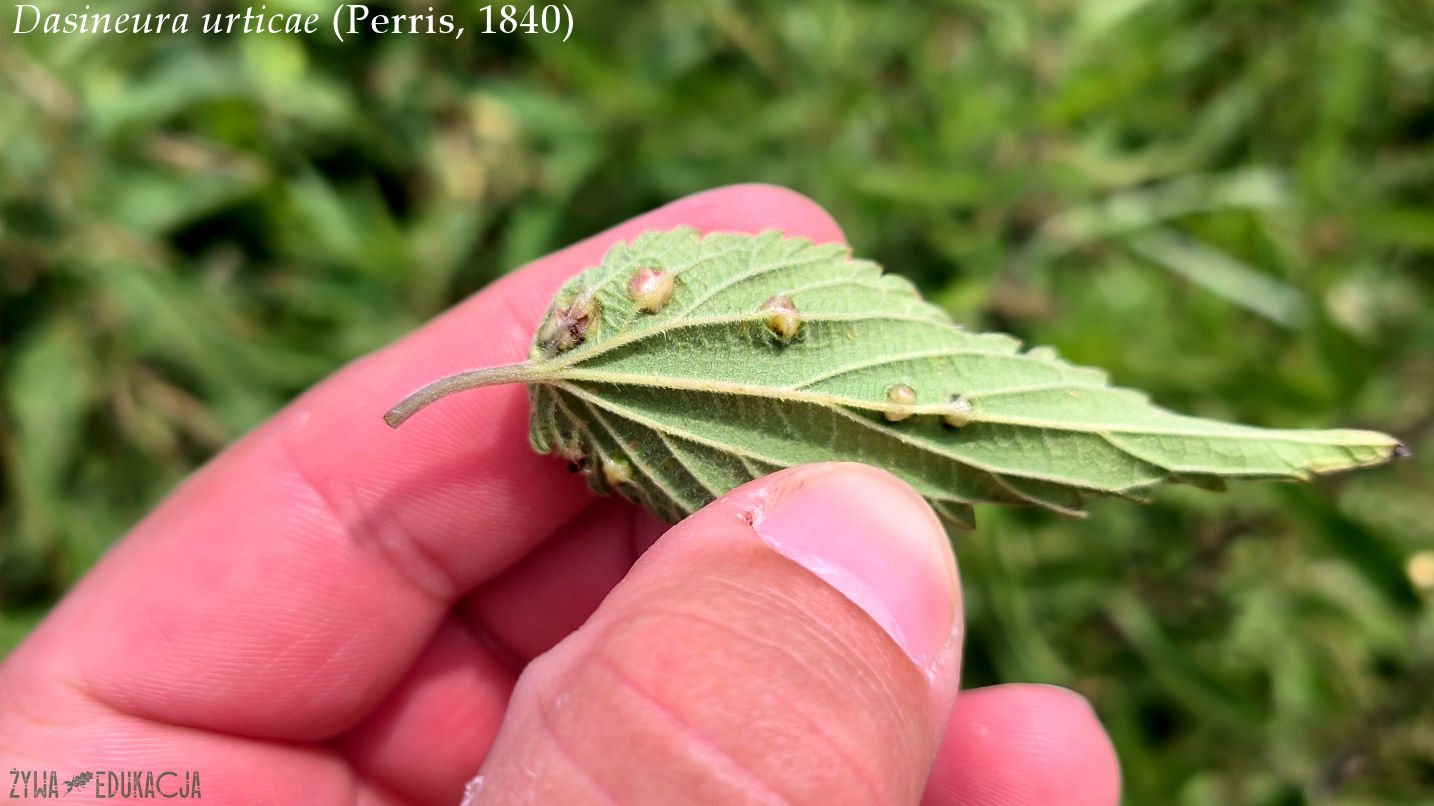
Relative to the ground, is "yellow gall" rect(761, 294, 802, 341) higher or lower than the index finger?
higher

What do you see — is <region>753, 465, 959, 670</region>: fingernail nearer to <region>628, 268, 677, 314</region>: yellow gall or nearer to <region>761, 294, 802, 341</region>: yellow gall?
<region>761, 294, 802, 341</region>: yellow gall

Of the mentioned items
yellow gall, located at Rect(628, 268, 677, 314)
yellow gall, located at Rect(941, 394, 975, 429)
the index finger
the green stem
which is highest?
yellow gall, located at Rect(628, 268, 677, 314)

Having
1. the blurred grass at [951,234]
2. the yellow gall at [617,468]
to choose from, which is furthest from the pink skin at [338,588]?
the blurred grass at [951,234]

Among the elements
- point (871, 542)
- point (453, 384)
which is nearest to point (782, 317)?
point (871, 542)
